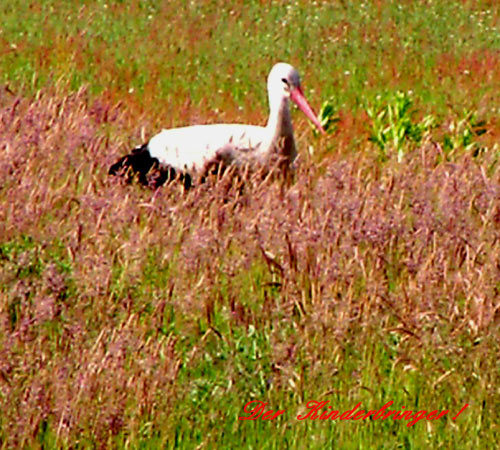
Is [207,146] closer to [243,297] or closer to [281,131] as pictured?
[281,131]

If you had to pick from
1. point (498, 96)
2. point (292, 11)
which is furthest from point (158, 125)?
point (292, 11)

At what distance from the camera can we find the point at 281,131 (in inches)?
356

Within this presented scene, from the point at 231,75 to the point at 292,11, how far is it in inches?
257

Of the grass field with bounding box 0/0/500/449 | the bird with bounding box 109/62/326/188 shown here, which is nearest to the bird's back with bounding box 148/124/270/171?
the bird with bounding box 109/62/326/188

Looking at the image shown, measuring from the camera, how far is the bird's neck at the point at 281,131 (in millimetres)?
8969

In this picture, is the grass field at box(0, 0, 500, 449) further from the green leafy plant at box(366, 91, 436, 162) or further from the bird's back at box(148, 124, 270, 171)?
the bird's back at box(148, 124, 270, 171)

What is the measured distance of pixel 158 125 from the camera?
11273 mm

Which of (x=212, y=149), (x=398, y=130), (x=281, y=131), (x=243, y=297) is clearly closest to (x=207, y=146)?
(x=212, y=149)

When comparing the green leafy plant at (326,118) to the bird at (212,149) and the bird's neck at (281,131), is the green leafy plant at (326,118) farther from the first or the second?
the bird's neck at (281,131)

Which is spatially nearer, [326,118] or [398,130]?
[398,130]

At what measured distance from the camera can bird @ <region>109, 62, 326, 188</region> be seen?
876cm

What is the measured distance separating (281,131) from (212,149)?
0.56 metres

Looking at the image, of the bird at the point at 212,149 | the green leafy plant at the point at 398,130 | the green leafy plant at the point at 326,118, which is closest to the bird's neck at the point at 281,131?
the bird at the point at 212,149

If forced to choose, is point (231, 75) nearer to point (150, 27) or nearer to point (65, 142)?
point (150, 27)
